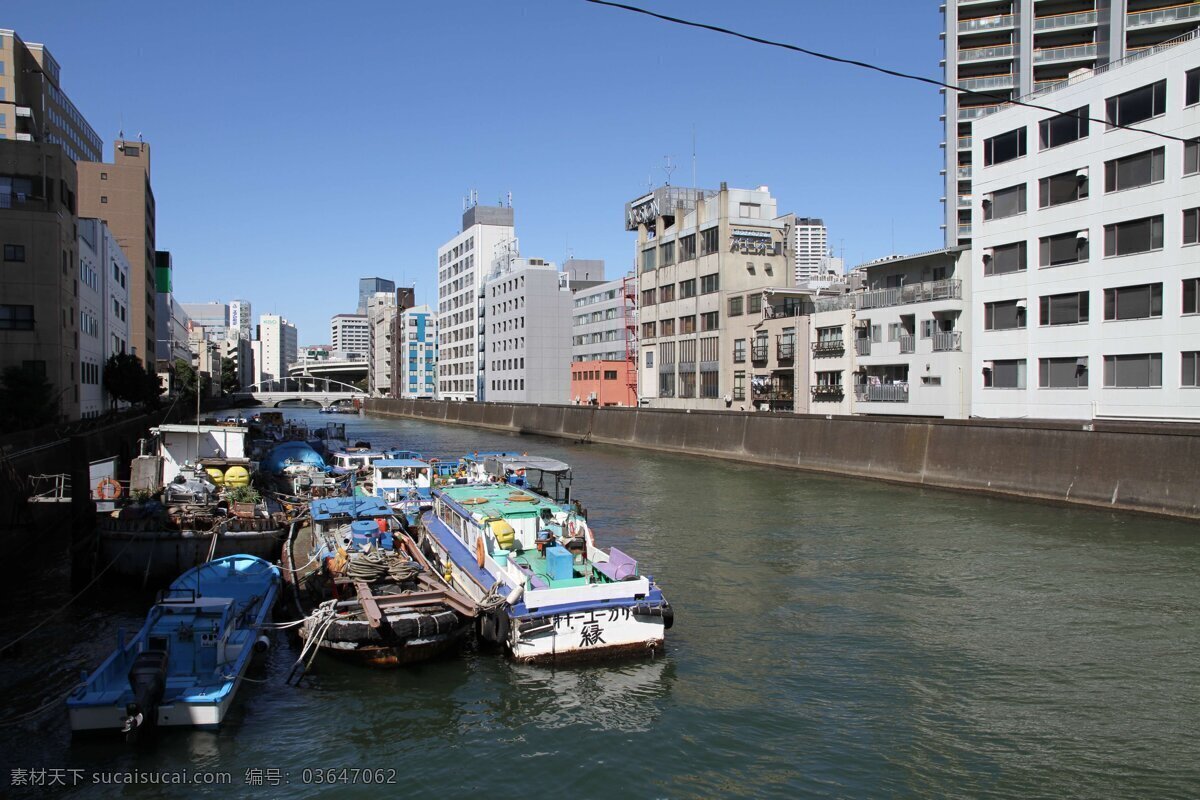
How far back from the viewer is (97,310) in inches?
2520

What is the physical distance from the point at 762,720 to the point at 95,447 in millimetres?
37655

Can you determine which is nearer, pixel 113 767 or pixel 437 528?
pixel 113 767

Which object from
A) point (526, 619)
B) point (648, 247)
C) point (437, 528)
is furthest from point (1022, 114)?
point (648, 247)

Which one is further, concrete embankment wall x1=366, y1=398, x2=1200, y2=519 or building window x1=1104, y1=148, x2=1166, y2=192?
building window x1=1104, y1=148, x2=1166, y2=192

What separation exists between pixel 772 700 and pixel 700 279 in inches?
2422

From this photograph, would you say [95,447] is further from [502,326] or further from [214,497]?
[502,326]

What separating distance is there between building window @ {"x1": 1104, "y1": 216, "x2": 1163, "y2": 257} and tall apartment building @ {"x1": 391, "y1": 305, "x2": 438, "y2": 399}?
134 meters

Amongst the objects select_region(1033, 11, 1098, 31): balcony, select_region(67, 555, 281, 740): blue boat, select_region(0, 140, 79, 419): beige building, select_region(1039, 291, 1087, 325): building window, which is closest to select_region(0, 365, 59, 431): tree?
select_region(0, 140, 79, 419): beige building

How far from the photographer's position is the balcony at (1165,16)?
5534 cm

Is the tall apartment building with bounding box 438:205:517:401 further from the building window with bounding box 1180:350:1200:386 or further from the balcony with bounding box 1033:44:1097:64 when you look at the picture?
the building window with bounding box 1180:350:1200:386

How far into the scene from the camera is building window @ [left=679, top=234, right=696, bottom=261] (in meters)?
75.6

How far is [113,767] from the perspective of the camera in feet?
41.4

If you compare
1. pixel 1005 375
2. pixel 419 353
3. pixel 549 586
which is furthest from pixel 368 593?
pixel 419 353

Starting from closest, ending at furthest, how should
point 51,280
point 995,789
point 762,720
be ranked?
point 995,789 → point 762,720 → point 51,280
